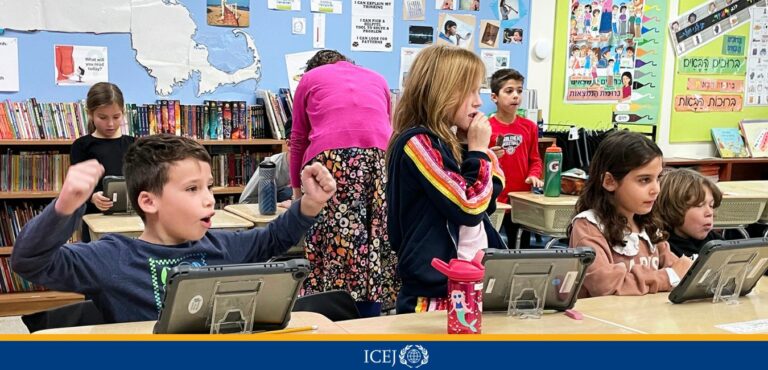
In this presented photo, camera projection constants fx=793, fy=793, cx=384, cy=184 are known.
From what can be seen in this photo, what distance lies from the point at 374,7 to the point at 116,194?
2.81 meters

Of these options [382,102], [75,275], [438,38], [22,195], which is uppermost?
[438,38]

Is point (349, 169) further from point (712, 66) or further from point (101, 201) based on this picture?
point (712, 66)

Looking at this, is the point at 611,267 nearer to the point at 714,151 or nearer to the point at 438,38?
the point at 438,38

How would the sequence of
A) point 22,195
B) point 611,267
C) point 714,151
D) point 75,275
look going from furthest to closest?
point 714,151
point 22,195
point 611,267
point 75,275

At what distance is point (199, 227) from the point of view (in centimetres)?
192

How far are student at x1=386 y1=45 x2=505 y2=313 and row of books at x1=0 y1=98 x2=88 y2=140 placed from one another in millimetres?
3215

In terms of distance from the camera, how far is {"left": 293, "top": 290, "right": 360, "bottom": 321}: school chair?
202cm

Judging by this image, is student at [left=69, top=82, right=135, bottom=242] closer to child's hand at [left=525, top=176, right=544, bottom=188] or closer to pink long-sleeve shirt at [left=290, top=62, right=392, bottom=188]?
pink long-sleeve shirt at [left=290, top=62, right=392, bottom=188]

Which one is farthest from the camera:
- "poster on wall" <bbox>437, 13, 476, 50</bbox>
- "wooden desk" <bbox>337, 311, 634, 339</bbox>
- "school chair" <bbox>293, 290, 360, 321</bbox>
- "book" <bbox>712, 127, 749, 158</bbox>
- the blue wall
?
"book" <bbox>712, 127, 749, 158</bbox>

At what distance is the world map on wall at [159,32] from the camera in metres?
4.93

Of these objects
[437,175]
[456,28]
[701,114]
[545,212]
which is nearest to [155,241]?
[437,175]

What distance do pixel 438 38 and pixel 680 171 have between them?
358cm

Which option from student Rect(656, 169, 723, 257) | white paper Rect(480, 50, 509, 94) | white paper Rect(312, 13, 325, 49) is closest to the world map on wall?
white paper Rect(312, 13, 325, 49)
